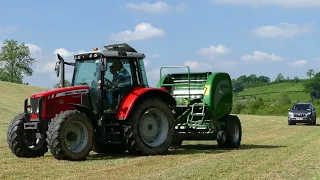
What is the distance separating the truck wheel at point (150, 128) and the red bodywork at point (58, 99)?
1447 mm

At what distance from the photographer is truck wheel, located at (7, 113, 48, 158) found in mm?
13008

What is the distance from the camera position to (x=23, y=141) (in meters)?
13.1

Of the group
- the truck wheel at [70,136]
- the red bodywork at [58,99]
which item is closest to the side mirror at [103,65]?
the red bodywork at [58,99]

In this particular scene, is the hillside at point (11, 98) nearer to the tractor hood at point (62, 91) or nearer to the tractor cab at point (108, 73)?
the tractor cab at point (108, 73)

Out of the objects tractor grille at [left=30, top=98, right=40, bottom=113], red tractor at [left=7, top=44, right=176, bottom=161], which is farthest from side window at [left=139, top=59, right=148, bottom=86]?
tractor grille at [left=30, top=98, right=40, bottom=113]

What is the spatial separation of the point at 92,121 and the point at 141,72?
206cm

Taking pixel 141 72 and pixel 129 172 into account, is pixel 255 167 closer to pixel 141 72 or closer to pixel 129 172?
pixel 129 172

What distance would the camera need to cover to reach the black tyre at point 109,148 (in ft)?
48.0

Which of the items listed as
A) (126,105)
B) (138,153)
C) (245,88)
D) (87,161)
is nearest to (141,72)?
(126,105)

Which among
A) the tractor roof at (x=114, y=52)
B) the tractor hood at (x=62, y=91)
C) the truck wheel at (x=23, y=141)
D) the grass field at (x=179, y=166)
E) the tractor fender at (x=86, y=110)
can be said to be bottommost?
the grass field at (x=179, y=166)

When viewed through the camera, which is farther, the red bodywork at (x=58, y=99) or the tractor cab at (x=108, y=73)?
the tractor cab at (x=108, y=73)

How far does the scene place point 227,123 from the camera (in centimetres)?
1691

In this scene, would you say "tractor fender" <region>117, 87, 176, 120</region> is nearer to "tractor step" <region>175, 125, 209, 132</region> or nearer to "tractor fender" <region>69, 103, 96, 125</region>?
"tractor fender" <region>69, 103, 96, 125</region>

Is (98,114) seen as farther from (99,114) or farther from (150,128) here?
(150,128)
